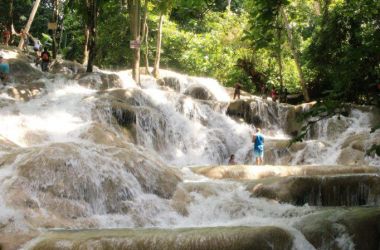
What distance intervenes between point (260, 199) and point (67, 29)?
27692mm

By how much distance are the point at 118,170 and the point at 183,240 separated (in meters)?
3.86

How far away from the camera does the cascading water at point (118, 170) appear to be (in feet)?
28.2

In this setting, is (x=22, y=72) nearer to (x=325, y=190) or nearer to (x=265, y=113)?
(x=265, y=113)

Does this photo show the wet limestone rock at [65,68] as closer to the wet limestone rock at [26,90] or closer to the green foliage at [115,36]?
the green foliage at [115,36]

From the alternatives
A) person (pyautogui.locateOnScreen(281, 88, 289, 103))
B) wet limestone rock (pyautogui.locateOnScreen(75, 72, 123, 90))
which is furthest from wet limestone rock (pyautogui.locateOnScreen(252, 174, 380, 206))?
person (pyautogui.locateOnScreen(281, 88, 289, 103))

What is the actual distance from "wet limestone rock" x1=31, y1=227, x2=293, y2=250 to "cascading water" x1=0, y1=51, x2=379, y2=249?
0.59 metres

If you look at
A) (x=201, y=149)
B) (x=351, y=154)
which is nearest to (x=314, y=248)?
(x=351, y=154)

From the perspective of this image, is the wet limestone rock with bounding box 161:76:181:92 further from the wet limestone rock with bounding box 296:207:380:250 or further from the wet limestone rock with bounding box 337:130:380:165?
the wet limestone rock with bounding box 296:207:380:250

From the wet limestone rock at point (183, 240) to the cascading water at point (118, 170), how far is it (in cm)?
59

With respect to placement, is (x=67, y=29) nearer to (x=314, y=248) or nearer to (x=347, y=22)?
(x=347, y=22)

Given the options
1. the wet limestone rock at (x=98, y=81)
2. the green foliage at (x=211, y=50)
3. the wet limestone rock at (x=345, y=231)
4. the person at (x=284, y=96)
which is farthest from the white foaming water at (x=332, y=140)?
the green foliage at (x=211, y=50)

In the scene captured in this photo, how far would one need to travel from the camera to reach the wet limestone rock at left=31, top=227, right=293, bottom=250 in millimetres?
6418

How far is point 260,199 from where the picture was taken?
10.1 meters

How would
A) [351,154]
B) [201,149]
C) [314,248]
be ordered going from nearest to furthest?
1. [314,248]
2. [351,154]
3. [201,149]
